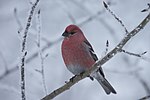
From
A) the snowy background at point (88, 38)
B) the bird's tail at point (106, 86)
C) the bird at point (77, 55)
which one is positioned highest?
the snowy background at point (88, 38)

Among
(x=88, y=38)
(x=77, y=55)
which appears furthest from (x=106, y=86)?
(x=88, y=38)

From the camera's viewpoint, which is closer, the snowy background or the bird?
the bird

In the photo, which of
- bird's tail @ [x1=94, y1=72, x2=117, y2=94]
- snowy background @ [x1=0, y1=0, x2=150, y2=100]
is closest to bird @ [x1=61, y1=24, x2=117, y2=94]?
bird's tail @ [x1=94, y1=72, x2=117, y2=94]

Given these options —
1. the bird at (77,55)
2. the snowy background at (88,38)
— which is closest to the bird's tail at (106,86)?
the bird at (77,55)

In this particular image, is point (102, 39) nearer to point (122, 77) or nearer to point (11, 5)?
point (122, 77)

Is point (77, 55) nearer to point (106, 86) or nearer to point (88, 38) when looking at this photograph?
point (106, 86)

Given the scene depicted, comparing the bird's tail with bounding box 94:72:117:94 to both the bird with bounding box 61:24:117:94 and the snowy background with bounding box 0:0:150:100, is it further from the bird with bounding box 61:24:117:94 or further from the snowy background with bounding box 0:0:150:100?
the snowy background with bounding box 0:0:150:100

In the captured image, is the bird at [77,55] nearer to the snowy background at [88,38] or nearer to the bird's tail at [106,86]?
the bird's tail at [106,86]

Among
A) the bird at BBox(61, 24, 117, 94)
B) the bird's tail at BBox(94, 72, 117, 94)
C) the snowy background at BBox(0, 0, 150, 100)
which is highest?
the snowy background at BBox(0, 0, 150, 100)

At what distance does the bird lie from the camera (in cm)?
435

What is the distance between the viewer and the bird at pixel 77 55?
14.3ft

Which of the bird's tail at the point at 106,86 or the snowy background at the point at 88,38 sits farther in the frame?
the snowy background at the point at 88,38

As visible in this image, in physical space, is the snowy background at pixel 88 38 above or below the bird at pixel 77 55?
above

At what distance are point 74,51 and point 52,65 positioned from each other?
555 cm
